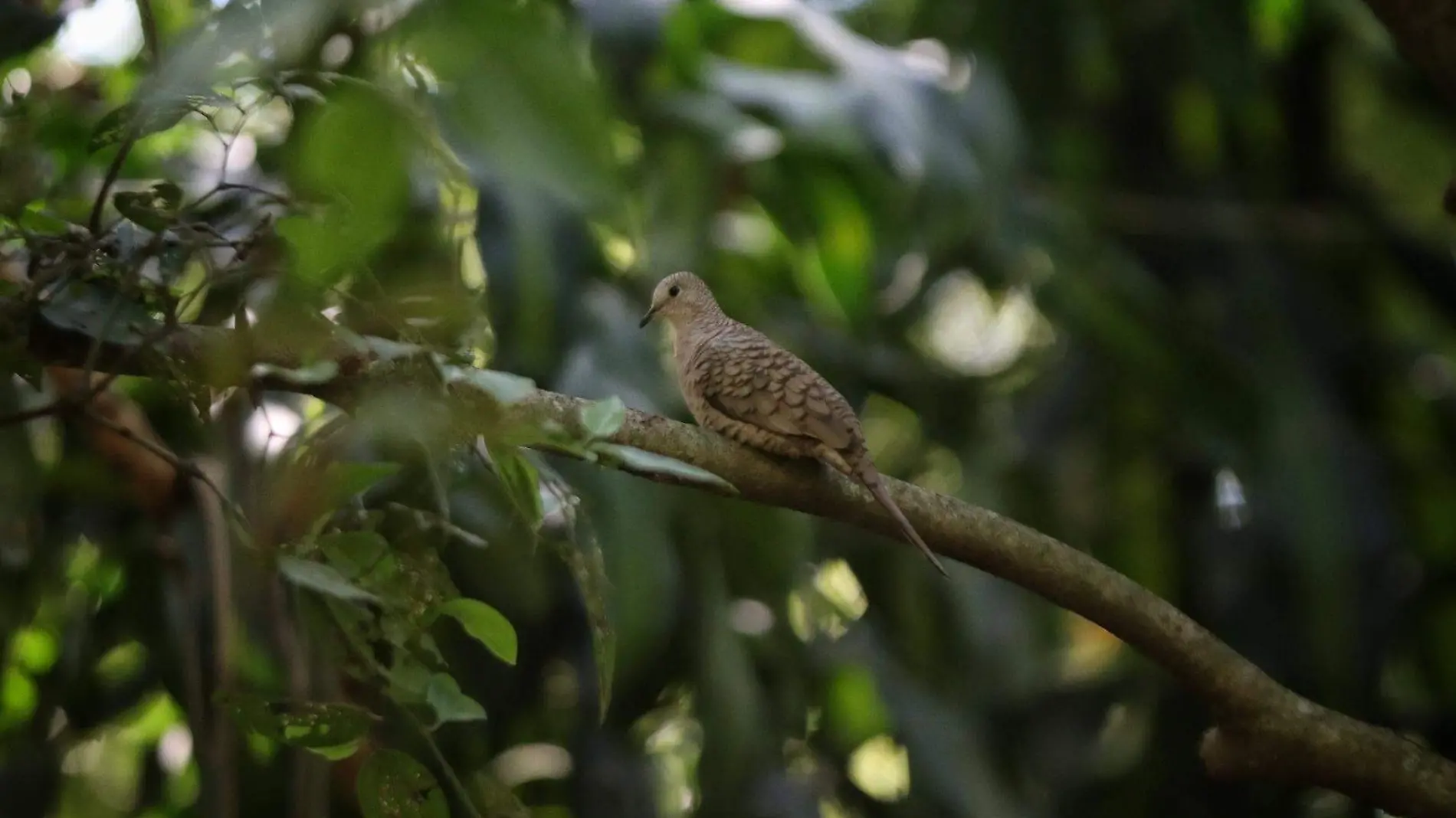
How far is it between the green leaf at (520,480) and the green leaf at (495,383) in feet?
0.15

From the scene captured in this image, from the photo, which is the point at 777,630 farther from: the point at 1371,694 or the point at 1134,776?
the point at 1371,694

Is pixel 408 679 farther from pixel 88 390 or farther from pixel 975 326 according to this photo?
pixel 975 326

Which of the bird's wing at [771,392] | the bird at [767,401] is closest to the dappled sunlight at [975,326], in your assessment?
the bird at [767,401]

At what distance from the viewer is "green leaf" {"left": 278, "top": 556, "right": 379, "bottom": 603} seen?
0.99m

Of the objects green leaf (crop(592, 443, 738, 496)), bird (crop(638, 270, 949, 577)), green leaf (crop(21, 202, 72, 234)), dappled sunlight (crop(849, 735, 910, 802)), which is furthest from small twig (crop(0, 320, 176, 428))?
dappled sunlight (crop(849, 735, 910, 802))

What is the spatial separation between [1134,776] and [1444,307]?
1.15m

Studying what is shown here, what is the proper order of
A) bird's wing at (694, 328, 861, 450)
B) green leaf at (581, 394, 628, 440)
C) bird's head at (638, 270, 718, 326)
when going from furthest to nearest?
bird's head at (638, 270, 718, 326), bird's wing at (694, 328, 861, 450), green leaf at (581, 394, 628, 440)

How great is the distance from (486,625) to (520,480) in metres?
0.18

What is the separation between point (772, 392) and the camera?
5.37 feet

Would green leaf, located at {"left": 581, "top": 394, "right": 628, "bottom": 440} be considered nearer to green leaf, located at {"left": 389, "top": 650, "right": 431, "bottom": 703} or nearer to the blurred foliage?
the blurred foliage

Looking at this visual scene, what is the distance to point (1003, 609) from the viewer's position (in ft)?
9.61

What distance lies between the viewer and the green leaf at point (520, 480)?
38.4 inches

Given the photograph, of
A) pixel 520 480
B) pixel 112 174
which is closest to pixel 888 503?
pixel 520 480

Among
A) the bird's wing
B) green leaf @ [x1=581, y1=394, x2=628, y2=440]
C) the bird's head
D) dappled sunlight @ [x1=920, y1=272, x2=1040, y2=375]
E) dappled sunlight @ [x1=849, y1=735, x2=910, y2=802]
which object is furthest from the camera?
dappled sunlight @ [x1=920, y1=272, x2=1040, y2=375]
